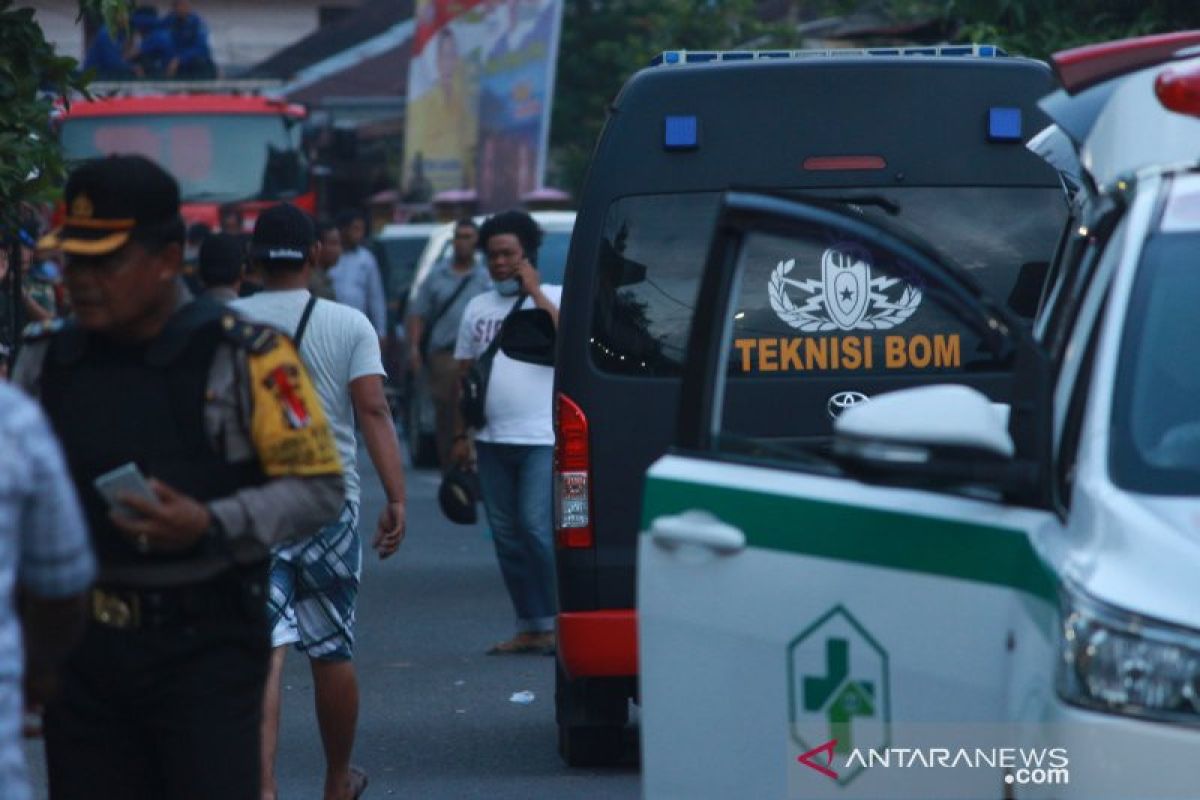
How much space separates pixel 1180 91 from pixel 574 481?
323cm

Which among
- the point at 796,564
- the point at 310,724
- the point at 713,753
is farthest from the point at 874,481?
the point at 310,724

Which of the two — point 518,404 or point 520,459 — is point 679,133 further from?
point 520,459

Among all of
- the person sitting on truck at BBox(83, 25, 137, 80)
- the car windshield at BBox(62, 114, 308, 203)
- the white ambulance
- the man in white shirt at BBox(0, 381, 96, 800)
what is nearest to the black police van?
the white ambulance

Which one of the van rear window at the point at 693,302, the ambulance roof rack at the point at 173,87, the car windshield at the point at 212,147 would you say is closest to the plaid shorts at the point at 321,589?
the van rear window at the point at 693,302

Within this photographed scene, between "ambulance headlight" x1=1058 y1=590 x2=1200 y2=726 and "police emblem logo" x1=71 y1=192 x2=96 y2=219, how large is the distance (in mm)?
1868

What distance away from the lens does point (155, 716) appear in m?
4.57

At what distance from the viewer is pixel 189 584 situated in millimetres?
4566

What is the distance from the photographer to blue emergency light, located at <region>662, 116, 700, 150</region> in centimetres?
752

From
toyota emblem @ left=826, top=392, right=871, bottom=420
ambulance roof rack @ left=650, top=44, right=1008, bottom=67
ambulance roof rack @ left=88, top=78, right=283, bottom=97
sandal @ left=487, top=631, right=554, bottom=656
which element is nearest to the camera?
toyota emblem @ left=826, top=392, right=871, bottom=420

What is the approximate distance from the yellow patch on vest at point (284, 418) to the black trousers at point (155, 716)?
0.25 meters

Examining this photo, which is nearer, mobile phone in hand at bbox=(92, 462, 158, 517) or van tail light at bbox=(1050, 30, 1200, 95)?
mobile phone in hand at bbox=(92, 462, 158, 517)

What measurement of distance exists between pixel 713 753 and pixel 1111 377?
1.01 metres

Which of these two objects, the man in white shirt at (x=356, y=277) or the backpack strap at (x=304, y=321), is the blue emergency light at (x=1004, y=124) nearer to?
the backpack strap at (x=304, y=321)

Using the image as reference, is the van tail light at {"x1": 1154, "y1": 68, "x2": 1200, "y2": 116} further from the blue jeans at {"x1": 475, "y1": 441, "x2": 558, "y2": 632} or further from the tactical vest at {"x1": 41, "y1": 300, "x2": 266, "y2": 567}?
the blue jeans at {"x1": 475, "y1": 441, "x2": 558, "y2": 632}
